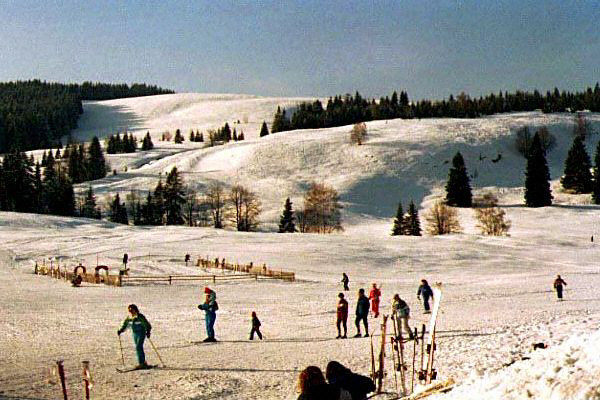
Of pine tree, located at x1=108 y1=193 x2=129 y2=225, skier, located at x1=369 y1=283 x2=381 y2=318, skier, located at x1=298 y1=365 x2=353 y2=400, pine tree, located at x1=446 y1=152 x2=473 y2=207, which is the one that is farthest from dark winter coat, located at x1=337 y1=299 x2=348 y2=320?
pine tree, located at x1=446 y1=152 x2=473 y2=207

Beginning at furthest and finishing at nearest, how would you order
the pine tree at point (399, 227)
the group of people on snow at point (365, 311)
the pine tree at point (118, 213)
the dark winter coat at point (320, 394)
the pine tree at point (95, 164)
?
1. the pine tree at point (95, 164)
2. the pine tree at point (118, 213)
3. the pine tree at point (399, 227)
4. the group of people on snow at point (365, 311)
5. the dark winter coat at point (320, 394)

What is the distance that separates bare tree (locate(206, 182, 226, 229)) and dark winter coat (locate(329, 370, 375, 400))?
80.9 m

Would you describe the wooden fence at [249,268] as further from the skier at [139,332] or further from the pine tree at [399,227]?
the pine tree at [399,227]

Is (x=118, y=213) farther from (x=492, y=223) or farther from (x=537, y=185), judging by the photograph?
(x=537, y=185)

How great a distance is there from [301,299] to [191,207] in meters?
66.1

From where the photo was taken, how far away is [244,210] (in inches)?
3615

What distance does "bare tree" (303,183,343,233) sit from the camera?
85312 millimetres

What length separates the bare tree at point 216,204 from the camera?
90.0m

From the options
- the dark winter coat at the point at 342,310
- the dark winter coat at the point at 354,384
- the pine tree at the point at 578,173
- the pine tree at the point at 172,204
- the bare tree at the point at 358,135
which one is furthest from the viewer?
the bare tree at the point at 358,135

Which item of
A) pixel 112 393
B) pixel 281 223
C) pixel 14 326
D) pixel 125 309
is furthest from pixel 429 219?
pixel 112 393

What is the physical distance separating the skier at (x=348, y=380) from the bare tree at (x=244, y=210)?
75995mm

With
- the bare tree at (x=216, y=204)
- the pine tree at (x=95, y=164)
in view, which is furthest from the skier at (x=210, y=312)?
the pine tree at (x=95, y=164)

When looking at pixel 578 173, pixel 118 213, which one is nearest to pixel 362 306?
pixel 118 213

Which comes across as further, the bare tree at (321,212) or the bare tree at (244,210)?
the bare tree at (321,212)
